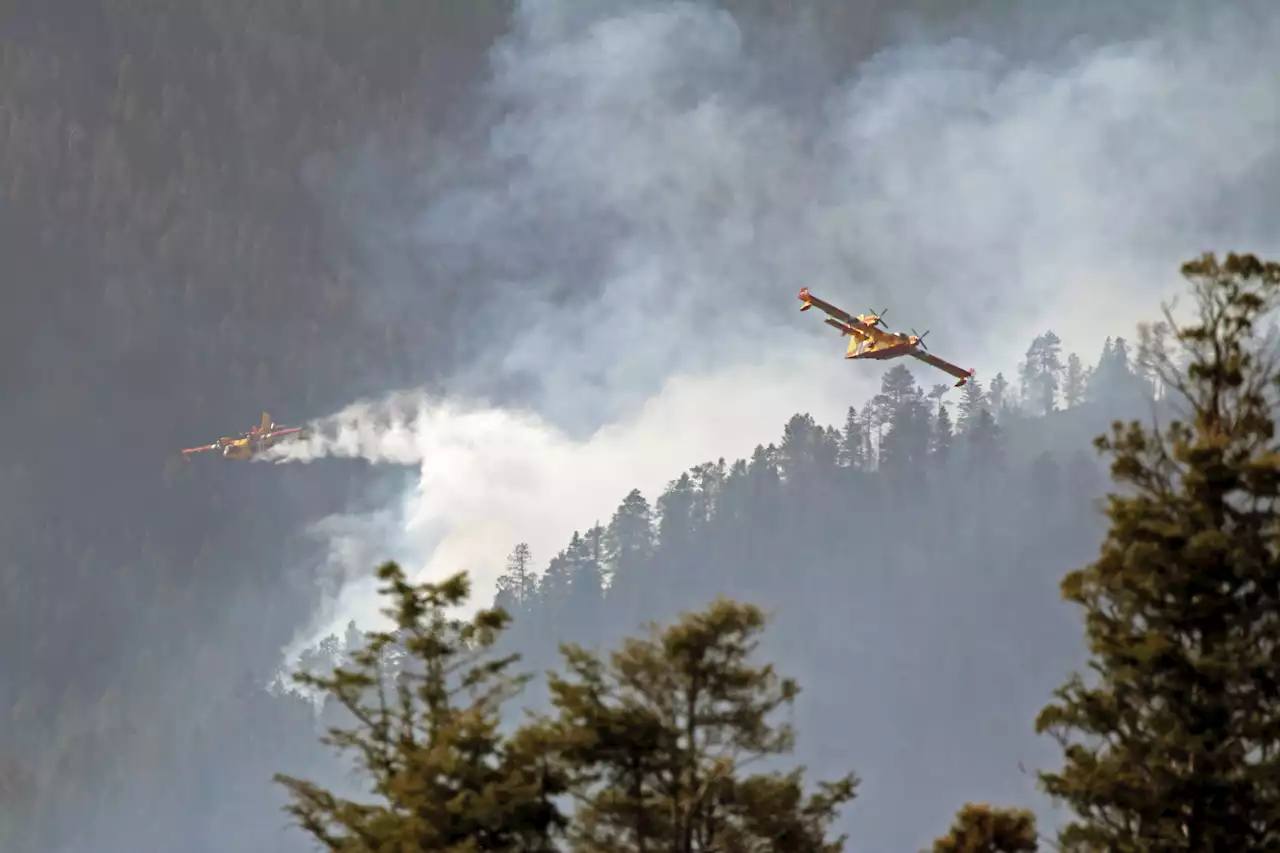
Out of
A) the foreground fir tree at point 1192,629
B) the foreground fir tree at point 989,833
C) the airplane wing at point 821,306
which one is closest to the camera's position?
the foreground fir tree at point 1192,629

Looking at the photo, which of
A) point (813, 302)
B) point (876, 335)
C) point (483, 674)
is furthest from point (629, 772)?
point (876, 335)

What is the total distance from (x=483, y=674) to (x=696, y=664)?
15.4ft

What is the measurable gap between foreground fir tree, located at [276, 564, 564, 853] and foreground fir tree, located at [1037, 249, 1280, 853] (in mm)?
9999

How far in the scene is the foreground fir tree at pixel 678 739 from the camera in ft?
87.5

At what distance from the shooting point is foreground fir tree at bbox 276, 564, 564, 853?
1001 inches

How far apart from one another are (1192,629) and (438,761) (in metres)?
Answer: 14.1

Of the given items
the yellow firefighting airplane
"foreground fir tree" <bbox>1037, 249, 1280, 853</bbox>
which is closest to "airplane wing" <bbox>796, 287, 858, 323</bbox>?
the yellow firefighting airplane

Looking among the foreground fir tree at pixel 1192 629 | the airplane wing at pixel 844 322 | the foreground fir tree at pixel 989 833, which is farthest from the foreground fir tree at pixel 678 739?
the airplane wing at pixel 844 322

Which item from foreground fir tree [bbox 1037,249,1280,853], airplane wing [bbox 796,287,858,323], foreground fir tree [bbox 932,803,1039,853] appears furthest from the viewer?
airplane wing [bbox 796,287,858,323]

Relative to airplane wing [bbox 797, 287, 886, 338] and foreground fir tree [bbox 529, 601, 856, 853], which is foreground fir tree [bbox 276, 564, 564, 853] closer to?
foreground fir tree [bbox 529, 601, 856, 853]

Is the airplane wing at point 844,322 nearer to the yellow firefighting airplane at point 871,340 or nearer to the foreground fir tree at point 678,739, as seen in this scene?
the yellow firefighting airplane at point 871,340

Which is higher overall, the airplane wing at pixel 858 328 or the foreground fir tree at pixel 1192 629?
the airplane wing at pixel 858 328

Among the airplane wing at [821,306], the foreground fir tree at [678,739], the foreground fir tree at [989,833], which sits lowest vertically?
the foreground fir tree at [989,833]

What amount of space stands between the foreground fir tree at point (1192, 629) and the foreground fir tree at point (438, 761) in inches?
394
